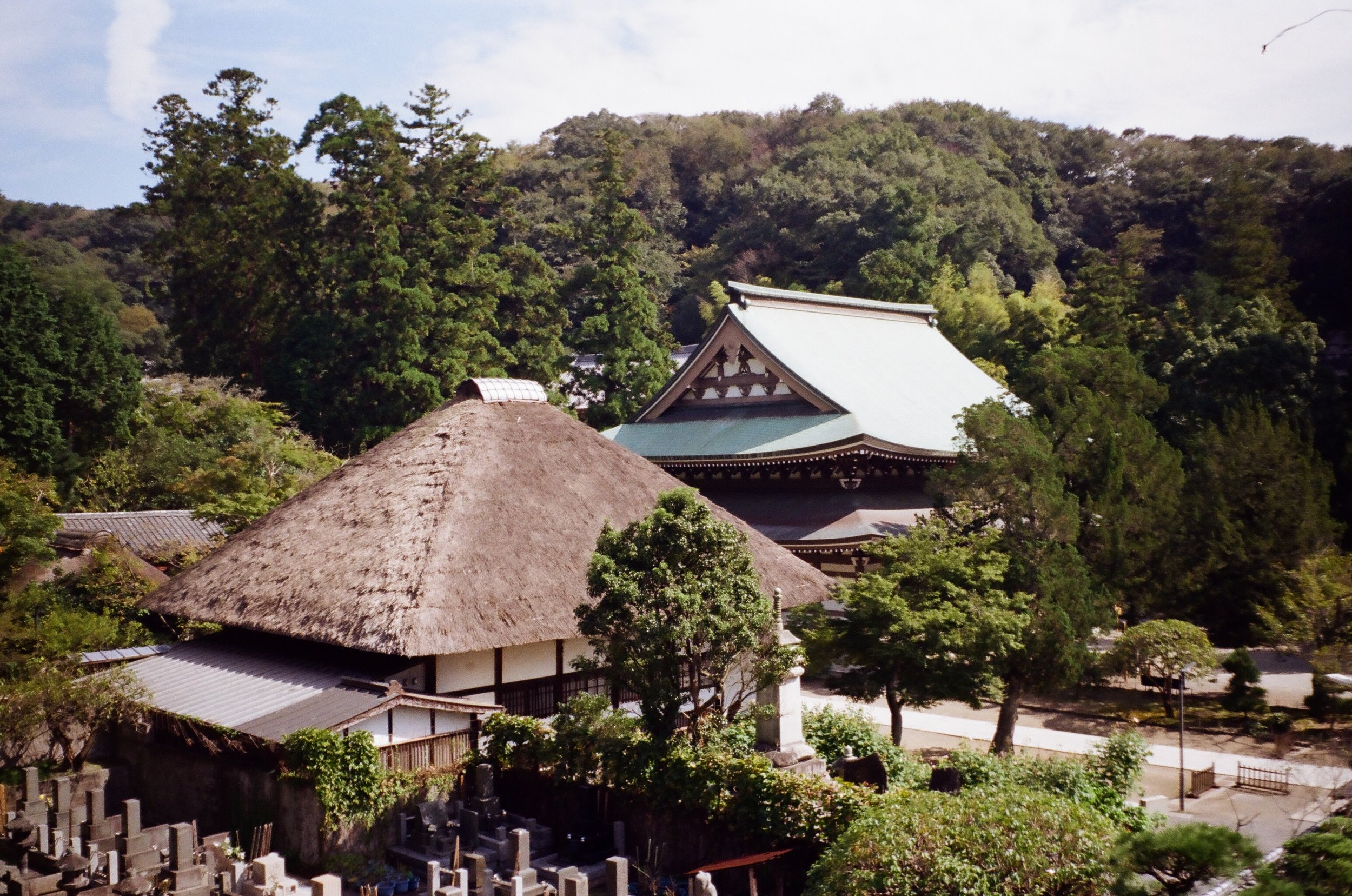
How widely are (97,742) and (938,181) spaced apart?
166ft

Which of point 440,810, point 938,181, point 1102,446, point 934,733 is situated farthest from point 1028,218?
point 440,810

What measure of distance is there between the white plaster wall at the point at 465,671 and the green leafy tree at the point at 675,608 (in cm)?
295

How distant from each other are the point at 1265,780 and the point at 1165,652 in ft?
11.2

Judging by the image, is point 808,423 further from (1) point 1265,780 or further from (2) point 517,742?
(2) point 517,742

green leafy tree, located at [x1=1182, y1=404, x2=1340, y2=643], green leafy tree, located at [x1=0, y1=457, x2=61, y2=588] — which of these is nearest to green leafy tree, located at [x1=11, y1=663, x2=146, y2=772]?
green leafy tree, located at [x1=0, y1=457, x2=61, y2=588]

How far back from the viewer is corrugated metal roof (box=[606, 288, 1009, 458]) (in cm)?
2288

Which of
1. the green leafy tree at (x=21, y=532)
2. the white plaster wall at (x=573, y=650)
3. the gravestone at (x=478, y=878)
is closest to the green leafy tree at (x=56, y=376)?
the green leafy tree at (x=21, y=532)

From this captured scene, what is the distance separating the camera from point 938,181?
188ft

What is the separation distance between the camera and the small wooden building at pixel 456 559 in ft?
43.7

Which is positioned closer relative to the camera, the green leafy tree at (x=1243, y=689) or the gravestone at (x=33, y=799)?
the gravestone at (x=33, y=799)

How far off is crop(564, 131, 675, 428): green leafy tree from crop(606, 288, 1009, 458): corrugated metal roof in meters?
8.04

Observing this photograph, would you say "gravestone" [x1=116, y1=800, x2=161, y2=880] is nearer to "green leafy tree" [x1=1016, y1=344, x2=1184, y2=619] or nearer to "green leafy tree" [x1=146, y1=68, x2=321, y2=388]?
"green leafy tree" [x1=1016, y1=344, x2=1184, y2=619]

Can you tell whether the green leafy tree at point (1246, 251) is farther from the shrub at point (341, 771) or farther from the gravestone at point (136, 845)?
the gravestone at point (136, 845)

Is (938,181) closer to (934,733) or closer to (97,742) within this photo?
(934,733)
